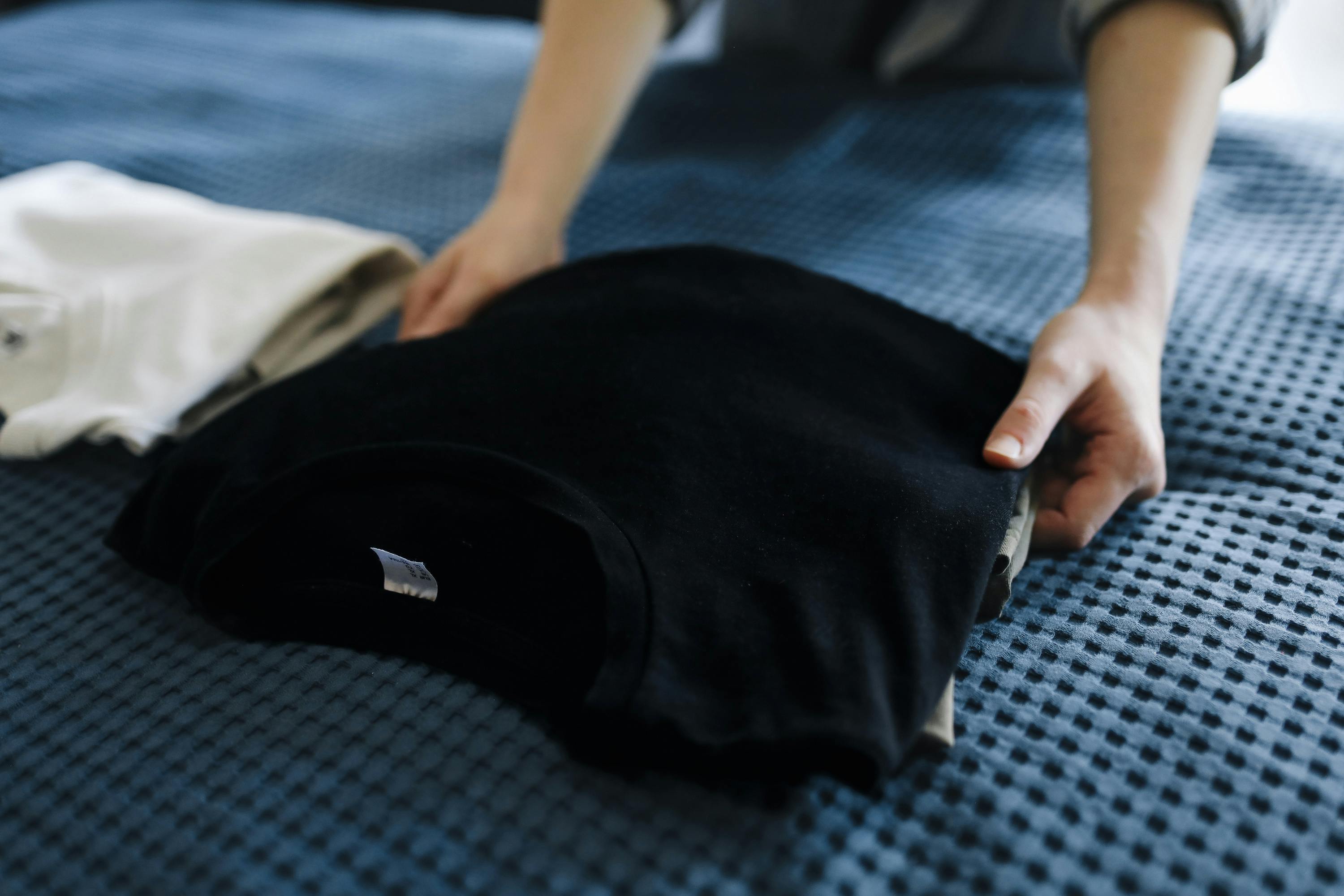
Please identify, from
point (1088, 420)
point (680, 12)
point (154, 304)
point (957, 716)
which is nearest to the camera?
point (957, 716)

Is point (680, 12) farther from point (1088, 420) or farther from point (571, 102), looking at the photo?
point (1088, 420)

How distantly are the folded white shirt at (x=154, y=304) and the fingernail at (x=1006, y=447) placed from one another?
444 millimetres

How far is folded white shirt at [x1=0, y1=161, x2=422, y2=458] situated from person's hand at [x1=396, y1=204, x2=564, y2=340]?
0.03 meters

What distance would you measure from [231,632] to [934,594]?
326 mm

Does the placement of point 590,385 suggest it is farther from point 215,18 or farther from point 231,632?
point 215,18

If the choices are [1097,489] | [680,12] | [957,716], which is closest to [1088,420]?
[1097,489]

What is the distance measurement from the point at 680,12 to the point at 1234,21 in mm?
444

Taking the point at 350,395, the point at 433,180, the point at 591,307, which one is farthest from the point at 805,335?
the point at 433,180

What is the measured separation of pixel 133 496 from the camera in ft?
1.65

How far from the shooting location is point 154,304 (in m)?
0.62

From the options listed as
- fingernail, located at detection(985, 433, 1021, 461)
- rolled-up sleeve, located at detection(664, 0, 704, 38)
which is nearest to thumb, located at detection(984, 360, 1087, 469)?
fingernail, located at detection(985, 433, 1021, 461)

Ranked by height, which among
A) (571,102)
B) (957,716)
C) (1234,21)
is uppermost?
(1234,21)

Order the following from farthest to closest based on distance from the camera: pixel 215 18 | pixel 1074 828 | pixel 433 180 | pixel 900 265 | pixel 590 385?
pixel 215 18 → pixel 433 180 → pixel 900 265 → pixel 590 385 → pixel 1074 828

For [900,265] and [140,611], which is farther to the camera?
[900,265]
